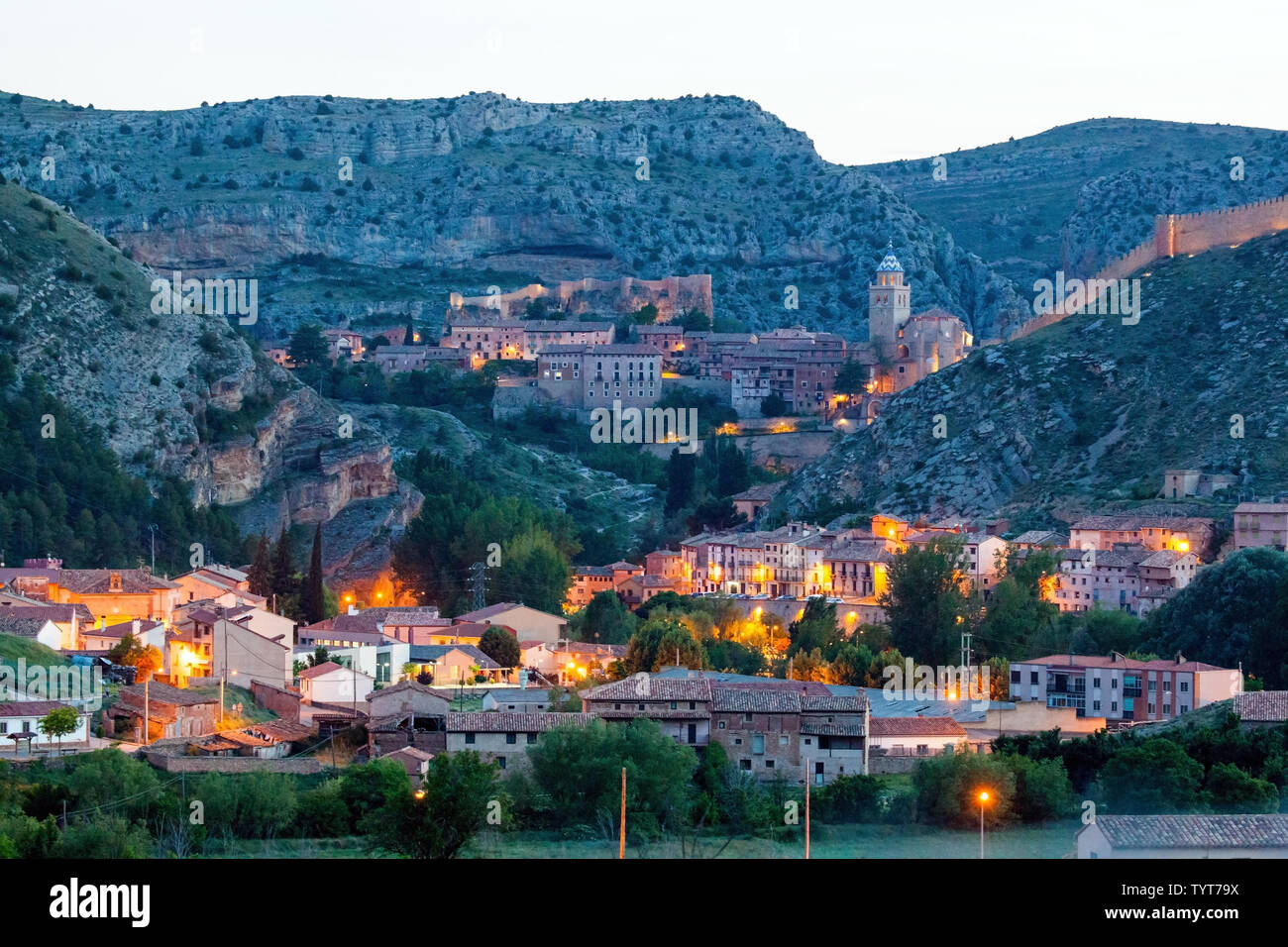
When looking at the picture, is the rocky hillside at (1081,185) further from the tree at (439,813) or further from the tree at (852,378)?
the tree at (439,813)

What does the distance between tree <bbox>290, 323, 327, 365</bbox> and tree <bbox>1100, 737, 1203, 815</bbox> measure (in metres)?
59.8

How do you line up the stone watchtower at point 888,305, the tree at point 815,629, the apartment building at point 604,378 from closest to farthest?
the tree at point 815,629
the apartment building at point 604,378
the stone watchtower at point 888,305

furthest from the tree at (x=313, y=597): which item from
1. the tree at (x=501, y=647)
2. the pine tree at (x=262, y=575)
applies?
the tree at (x=501, y=647)

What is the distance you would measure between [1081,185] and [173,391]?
88.9 metres

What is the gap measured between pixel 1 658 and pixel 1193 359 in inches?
1667

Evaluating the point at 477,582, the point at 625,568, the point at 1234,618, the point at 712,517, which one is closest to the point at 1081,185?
the point at 712,517

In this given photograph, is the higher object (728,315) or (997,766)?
(728,315)

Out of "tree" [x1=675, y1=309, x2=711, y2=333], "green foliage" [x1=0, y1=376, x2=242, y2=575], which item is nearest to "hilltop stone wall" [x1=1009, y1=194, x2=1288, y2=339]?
"tree" [x1=675, y1=309, x2=711, y2=333]

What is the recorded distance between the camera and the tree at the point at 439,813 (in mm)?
23656

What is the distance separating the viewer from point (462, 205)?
11350 cm

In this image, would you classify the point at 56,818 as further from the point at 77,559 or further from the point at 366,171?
the point at 366,171

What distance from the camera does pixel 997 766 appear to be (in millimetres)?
28219

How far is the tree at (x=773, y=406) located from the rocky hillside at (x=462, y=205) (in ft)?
72.7
